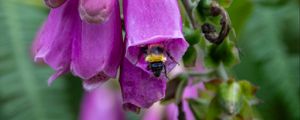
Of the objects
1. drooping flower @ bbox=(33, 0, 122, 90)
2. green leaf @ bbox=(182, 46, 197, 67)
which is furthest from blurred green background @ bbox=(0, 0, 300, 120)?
drooping flower @ bbox=(33, 0, 122, 90)

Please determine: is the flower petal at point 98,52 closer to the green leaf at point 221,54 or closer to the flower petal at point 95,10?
the flower petal at point 95,10

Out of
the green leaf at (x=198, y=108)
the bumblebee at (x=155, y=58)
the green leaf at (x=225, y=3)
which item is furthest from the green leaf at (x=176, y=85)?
the bumblebee at (x=155, y=58)

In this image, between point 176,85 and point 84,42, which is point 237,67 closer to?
point 176,85

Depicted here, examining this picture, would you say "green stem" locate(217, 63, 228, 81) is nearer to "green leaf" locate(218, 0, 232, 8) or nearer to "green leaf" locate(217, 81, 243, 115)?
"green leaf" locate(217, 81, 243, 115)

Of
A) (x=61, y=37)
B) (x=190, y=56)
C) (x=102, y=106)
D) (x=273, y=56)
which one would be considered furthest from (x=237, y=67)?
(x=61, y=37)

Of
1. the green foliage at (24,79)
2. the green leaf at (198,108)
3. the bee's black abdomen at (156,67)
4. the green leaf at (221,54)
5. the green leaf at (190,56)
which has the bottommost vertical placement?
the green foliage at (24,79)
